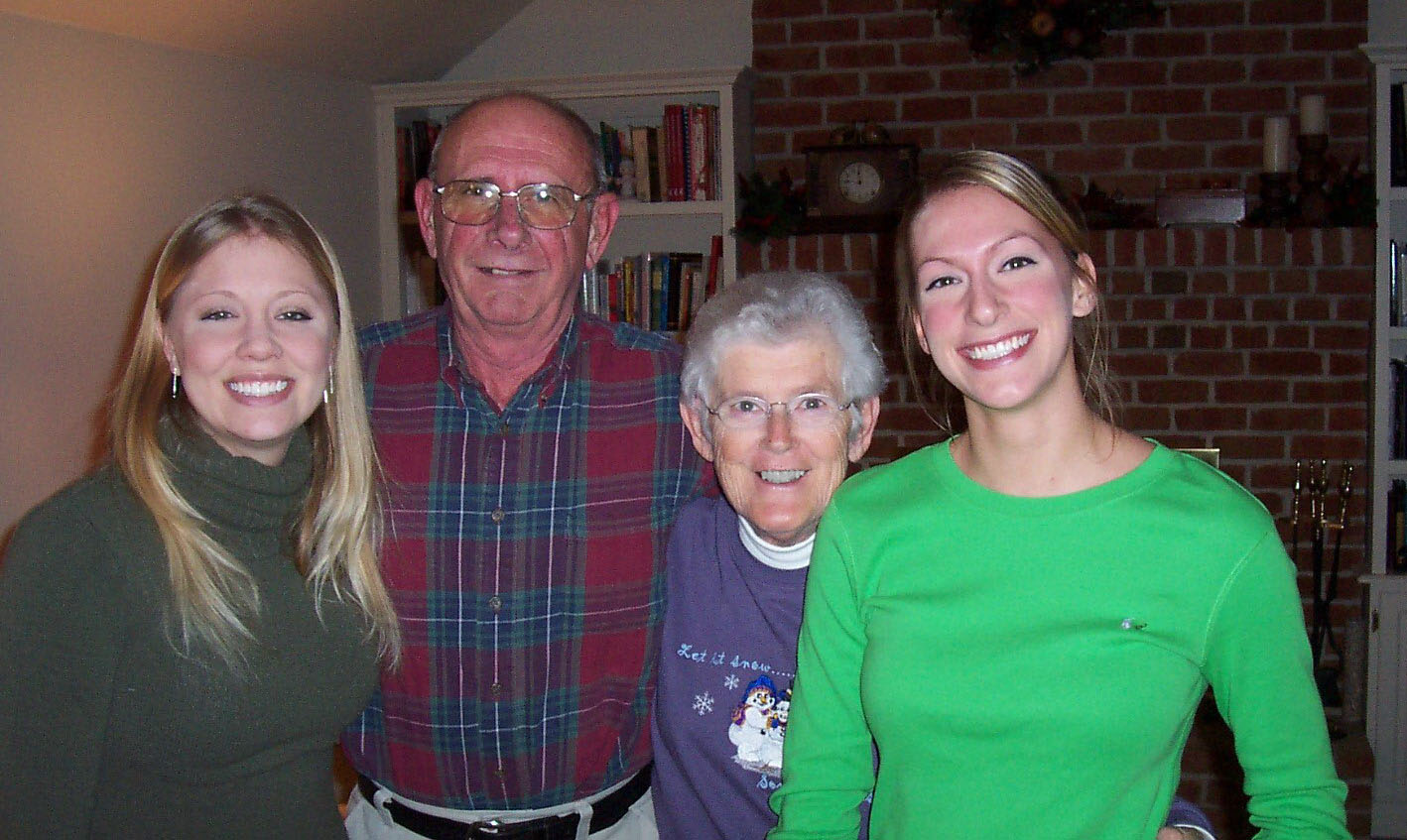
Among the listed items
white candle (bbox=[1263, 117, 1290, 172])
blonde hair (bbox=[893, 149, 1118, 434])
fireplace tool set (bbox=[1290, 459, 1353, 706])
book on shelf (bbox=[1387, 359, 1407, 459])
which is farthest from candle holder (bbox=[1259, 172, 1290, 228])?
blonde hair (bbox=[893, 149, 1118, 434])

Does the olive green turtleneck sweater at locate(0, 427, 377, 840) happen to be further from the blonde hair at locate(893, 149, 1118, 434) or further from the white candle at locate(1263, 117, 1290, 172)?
the white candle at locate(1263, 117, 1290, 172)

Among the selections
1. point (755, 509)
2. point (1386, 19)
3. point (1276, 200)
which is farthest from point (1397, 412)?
point (755, 509)

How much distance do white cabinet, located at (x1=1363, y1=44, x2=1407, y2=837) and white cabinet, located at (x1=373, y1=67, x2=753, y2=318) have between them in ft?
7.06

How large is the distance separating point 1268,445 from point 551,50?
120 inches

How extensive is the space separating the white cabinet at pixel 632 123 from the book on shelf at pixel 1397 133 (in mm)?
2163

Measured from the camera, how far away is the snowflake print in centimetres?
154

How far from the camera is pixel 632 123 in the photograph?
4281 mm

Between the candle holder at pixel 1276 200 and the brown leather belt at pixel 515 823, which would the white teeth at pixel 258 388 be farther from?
the candle holder at pixel 1276 200

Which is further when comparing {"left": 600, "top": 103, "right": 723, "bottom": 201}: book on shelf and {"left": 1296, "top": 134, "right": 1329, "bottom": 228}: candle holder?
{"left": 600, "top": 103, "right": 723, "bottom": 201}: book on shelf

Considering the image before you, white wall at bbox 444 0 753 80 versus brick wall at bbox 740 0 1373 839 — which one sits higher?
white wall at bbox 444 0 753 80

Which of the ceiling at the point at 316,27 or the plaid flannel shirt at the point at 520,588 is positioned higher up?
the ceiling at the point at 316,27

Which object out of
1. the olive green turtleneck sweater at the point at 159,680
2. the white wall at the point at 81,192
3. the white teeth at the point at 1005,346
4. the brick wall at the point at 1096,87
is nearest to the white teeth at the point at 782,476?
the white teeth at the point at 1005,346

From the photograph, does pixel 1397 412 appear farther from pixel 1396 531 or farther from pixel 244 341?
pixel 244 341

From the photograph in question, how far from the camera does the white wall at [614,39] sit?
423 cm
